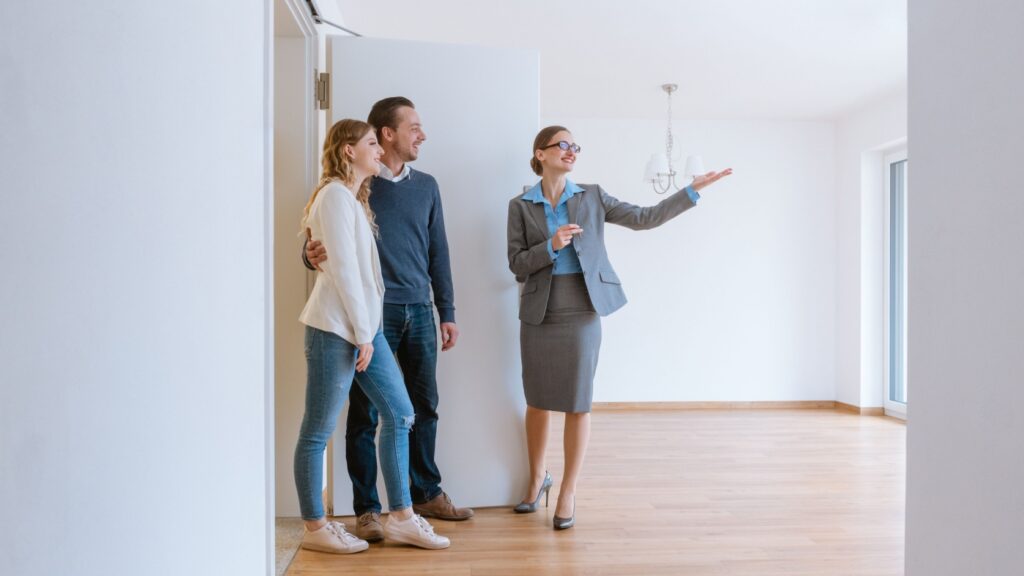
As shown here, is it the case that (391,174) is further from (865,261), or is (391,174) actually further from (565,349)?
(865,261)

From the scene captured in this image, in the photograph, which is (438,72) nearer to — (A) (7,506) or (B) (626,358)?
(A) (7,506)

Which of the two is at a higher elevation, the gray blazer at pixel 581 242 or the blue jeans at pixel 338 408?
the gray blazer at pixel 581 242

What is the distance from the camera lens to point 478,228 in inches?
115

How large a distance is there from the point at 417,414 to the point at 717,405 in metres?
3.86

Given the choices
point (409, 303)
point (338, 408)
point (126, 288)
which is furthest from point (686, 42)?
point (126, 288)

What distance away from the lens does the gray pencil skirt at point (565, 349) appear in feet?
8.95

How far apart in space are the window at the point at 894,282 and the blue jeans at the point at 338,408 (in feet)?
15.0

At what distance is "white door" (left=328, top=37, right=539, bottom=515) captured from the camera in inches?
113

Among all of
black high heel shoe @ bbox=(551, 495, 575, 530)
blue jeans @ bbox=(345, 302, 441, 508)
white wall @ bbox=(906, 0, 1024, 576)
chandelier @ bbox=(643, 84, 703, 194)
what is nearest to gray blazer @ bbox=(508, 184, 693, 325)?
blue jeans @ bbox=(345, 302, 441, 508)

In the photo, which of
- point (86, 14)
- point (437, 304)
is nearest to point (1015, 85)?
point (86, 14)

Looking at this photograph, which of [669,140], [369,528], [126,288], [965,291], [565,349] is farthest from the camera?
[669,140]

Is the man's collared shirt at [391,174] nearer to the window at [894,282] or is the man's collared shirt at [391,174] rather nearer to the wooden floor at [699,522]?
the wooden floor at [699,522]

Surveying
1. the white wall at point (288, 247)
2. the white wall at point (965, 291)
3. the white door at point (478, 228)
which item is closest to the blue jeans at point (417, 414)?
the white door at point (478, 228)

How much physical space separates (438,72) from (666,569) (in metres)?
1.88
